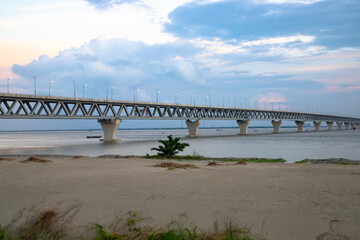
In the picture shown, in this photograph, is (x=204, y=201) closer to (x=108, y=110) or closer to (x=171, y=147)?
(x=171, y=147)

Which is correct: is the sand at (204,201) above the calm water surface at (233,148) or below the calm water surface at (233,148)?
above

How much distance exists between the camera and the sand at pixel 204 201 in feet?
20.5

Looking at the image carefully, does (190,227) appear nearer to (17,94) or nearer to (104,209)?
(104,209)

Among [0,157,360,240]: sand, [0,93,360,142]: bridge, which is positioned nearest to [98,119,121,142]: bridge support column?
[0,93,360,142]: bridge

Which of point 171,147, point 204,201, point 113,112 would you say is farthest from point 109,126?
point 204,201

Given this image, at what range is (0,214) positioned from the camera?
25.5ft

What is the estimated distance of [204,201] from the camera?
757 cm

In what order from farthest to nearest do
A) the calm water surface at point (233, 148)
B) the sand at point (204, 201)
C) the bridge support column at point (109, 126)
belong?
the bridge support column at point (109, 126) → the calm water surface at point (233, 148) → the sand at point (204, 201)

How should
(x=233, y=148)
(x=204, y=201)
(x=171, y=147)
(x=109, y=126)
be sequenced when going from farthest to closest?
(x=109, y=126) < (x=233, y=148) < (x=171, y=147) < (x=204, y=201)

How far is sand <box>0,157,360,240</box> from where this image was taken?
6.24 metres

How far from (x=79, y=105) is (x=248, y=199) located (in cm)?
8215

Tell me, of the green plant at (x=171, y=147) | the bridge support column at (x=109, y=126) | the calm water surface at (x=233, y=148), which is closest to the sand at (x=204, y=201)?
the green plant at (x=171, y=147)

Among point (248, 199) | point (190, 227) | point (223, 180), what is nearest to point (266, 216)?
point (248, 199)

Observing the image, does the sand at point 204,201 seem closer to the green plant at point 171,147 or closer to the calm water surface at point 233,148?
the green plant at point 171,147
